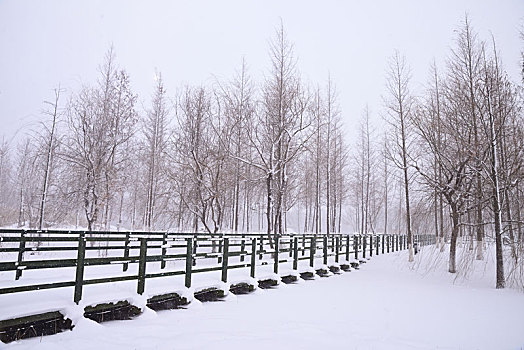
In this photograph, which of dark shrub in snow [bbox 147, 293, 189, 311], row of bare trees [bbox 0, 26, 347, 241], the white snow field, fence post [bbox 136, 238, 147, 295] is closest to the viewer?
the white snow field

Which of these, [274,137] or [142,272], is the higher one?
[274,137]

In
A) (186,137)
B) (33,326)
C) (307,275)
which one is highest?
(186,137)

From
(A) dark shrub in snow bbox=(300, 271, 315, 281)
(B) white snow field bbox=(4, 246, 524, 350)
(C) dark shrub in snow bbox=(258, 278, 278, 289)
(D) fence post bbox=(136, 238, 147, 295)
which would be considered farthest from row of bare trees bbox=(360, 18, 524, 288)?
(D) fence post bbox=(136, 238, 147, 295)

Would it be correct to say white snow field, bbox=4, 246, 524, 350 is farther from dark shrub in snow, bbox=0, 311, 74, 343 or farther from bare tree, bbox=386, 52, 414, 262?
bare tree, bbox=386, 52, 414, 262

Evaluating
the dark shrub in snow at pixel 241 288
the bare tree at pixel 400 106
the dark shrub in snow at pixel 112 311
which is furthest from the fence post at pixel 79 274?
the bare tree at pixel 400 106

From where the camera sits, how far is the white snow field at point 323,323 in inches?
191

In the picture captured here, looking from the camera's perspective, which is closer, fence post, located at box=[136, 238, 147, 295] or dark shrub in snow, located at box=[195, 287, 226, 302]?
fence post, located at box=[136, 238, 147, 295]

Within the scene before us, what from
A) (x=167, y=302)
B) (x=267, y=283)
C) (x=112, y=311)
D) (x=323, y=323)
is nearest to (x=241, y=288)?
(x=267, y=283)

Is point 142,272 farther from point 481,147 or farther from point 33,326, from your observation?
point 481,147

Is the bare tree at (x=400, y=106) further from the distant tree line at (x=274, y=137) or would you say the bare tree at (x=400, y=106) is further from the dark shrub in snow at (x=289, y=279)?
the dark shrub in snow at (x=289, y=279)

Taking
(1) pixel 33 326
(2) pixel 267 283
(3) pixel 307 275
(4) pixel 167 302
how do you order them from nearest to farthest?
(1) pixel 33 326 → (4) pixel 167 302 → (2) pixel 267 283 → (3) pixel 307 275

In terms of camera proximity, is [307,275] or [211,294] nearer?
[211,294]

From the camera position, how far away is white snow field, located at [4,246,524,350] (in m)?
4.84

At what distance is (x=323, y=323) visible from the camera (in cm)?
617
